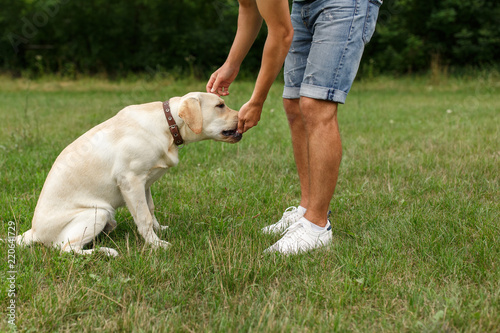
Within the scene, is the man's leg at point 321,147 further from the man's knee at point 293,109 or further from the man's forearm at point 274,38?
the man's knee at point 293,109

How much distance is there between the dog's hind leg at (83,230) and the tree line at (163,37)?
17.5 m

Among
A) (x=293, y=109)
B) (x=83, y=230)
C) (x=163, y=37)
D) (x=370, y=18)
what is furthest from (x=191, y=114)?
(x=163, y=37)

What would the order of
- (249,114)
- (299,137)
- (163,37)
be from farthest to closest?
(163,37), (299,137), (249,114)

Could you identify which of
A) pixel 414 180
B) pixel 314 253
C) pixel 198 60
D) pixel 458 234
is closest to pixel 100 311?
pixel 314 253

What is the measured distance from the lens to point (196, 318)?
207 centimetres

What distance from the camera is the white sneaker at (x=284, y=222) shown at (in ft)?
10.2

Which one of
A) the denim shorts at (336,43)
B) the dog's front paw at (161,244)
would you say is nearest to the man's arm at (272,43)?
the denim shorts at (336,43)

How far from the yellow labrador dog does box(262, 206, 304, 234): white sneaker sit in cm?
74

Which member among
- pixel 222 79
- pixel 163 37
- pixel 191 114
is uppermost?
pixel 222 79

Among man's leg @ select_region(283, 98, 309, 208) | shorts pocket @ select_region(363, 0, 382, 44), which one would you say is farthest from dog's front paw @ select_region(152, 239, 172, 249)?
shorts pocket @ select_region(363, 0, 382, 44)

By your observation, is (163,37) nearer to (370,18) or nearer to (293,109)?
(293,109)

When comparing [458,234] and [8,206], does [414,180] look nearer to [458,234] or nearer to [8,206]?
[458,234]

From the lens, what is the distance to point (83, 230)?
2795 mm

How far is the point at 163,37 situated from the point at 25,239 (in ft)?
68.6
